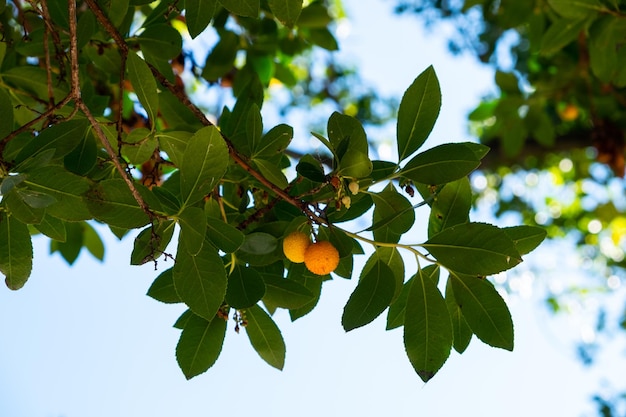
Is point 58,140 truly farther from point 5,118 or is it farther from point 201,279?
point 201,279

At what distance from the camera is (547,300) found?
21.0 ft

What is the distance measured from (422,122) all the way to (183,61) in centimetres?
148

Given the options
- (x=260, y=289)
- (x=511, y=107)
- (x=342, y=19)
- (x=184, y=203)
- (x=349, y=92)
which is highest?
(x=342, y=19)

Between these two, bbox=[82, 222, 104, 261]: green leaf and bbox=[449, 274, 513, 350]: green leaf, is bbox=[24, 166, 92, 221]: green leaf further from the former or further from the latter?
bbox=[82, 222, 104, 261]: green leaf

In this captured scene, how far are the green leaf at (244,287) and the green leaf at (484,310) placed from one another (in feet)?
1.29

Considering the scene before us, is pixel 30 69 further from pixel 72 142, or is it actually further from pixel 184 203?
pixel 184 203

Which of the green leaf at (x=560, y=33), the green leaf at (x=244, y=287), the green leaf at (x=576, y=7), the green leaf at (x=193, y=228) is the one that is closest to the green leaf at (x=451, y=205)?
the green leaf at (x=244, y=287)

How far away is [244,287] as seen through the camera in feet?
4.86

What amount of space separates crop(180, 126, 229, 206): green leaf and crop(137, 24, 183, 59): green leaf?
711 millimetres

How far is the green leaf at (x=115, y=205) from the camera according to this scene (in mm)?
1333

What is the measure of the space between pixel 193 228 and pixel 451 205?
55 centimetres

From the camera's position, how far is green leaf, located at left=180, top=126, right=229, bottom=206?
1.33 m

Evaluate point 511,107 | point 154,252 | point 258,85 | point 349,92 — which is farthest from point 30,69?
point 349,92

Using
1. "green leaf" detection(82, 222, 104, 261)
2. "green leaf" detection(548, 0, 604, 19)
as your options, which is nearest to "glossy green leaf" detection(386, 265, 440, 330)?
"green leaf" detection(548, 0, 604, 19)
